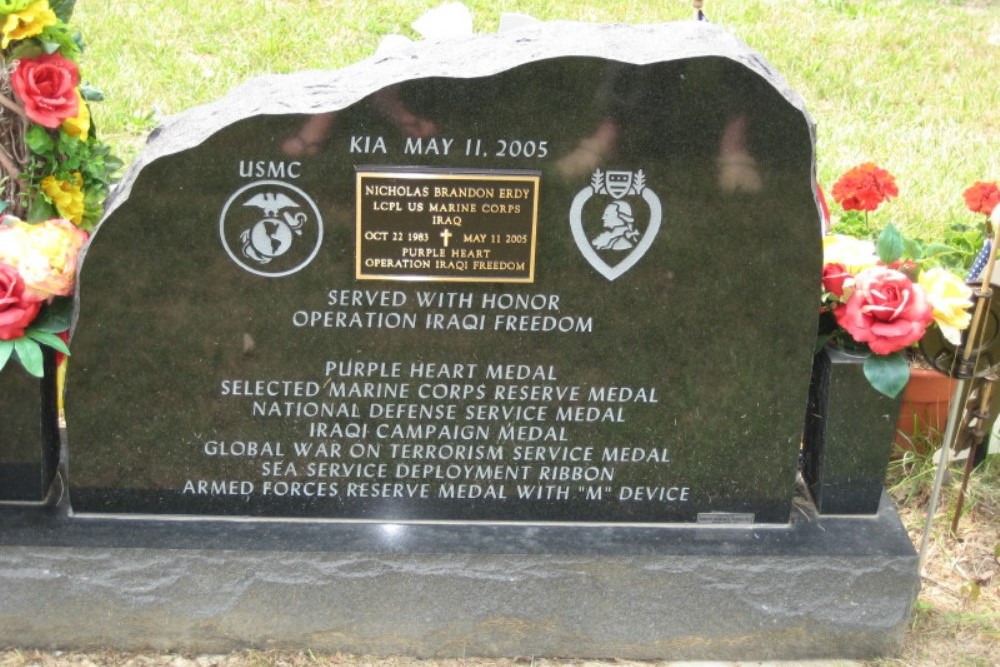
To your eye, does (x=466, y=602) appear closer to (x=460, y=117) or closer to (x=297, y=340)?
(x=297, y=340)

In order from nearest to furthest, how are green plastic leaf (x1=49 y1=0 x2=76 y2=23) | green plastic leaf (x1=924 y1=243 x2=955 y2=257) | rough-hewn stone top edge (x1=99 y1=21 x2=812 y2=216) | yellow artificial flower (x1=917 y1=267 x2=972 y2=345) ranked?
rough-hewn stone top edge (x1=99 y1=21 x2=812 y2=216) → yellow artificial flower (x1=917 y1=267 x2=972 y2=345) → green plastic leaf (x1=49 y1=0 x2=76 y2=23) → green plastic leaf (x1=924 y1=243 x2=955 y2=257)

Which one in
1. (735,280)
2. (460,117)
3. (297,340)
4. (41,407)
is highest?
(460,117)

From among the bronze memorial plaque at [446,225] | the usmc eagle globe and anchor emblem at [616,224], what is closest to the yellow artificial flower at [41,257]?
the bronze memorial plaque at [446,225]

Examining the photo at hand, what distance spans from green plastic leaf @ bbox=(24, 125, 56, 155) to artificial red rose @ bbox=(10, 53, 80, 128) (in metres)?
0.06

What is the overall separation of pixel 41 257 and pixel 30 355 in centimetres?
25

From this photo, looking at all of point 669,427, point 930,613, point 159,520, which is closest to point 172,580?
point 159,520

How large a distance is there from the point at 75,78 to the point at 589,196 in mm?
1504

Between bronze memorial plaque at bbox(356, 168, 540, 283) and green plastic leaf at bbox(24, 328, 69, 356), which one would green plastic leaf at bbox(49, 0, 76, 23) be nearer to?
green plastic leaf at bbox(24, 328, 69, 356)

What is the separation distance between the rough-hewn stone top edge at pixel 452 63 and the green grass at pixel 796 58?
3063 mm

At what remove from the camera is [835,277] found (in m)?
3.59

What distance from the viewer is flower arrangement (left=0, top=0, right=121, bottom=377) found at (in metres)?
3.34

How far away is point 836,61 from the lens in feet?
26.6

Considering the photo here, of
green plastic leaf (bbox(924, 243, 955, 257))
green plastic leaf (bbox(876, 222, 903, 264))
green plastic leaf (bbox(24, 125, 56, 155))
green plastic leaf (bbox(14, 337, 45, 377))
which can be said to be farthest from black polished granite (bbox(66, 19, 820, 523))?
green plastic leaf (bbox(924, 243, 955, 257))

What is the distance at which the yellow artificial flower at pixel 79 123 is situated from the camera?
373cm
